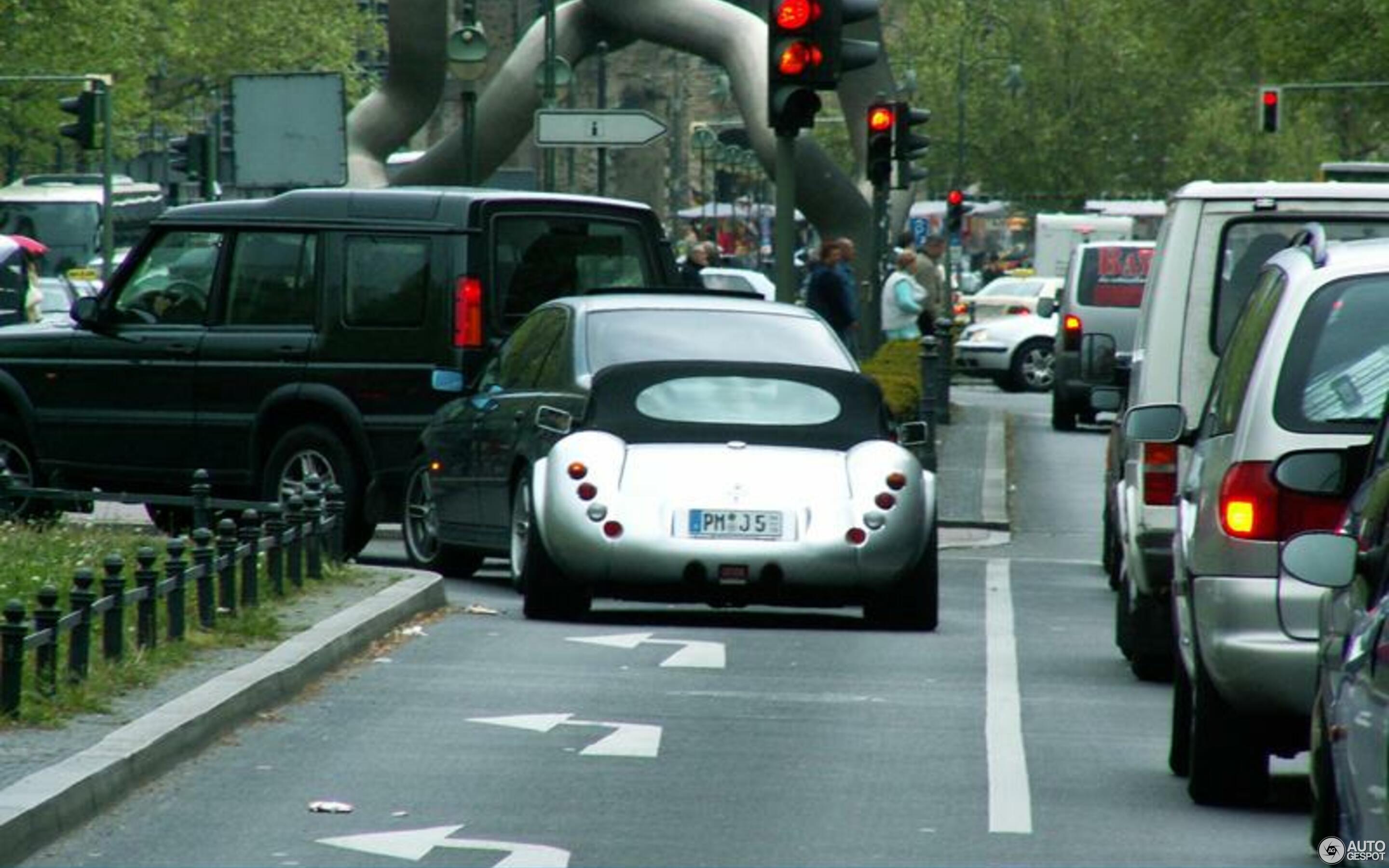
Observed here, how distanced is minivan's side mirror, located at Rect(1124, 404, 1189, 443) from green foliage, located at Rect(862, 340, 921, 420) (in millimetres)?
12785

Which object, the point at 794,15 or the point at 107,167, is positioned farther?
the point at 107,167

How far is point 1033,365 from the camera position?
157ft

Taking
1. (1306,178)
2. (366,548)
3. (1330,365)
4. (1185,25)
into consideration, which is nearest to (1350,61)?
(1185,25)

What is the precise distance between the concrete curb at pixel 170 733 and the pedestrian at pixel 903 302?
20.6m

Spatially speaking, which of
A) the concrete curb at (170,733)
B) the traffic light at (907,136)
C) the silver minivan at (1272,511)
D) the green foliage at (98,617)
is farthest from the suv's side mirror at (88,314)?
the silver minivan at (1272,511)

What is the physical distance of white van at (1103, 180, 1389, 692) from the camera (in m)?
13.8

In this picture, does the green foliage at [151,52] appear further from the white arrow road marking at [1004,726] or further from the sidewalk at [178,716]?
the sidewalk at [178,716]

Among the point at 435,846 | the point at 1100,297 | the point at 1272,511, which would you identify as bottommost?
the point at 435,846

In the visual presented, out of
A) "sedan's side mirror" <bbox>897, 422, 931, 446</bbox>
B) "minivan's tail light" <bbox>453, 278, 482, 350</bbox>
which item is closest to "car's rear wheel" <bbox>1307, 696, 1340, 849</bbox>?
"sedan's side mirror" <bbox>897, 422, 931, 446</bbox>

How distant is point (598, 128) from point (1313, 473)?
17135 mm

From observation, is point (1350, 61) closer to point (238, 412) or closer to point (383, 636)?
point (238, 412)

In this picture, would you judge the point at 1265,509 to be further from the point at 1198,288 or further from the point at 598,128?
A: the point at 598,128

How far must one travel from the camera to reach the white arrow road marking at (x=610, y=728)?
10.8 metres

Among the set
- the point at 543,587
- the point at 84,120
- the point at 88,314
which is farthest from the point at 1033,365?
the point at 543,587
